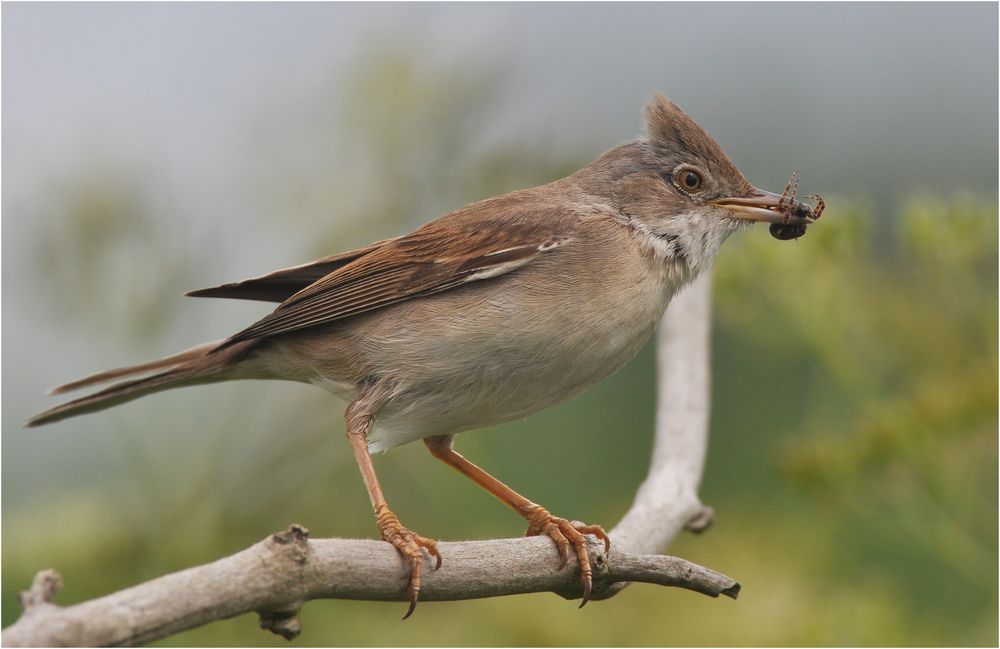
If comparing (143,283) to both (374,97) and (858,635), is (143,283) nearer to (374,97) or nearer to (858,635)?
(374,97)

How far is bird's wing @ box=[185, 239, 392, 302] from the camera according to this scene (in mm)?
4117

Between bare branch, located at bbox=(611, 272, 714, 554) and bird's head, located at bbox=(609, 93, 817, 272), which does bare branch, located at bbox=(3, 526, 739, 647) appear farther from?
bird's head, located at bbox=(609, 93, 817, 272)

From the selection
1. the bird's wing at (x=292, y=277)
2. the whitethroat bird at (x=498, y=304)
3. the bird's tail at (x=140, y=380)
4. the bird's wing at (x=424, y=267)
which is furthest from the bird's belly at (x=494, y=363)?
the bird's tail at (x=140, y=380)

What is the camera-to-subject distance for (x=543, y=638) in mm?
3775

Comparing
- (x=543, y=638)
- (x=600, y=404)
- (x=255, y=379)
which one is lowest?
(x=543, y=638)

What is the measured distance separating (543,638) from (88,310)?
212 centimetres

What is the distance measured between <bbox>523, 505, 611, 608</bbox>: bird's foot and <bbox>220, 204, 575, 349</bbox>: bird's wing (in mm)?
846

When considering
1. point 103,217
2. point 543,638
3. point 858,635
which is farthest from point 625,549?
point 103,217


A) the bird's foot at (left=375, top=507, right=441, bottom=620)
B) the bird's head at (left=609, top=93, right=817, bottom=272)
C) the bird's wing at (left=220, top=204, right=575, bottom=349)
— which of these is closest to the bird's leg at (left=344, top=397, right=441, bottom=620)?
the bird's foot at (left=375, top=507, right=441, bottom=620)

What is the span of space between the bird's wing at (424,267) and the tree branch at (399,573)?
888mm

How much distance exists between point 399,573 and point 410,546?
0.24m

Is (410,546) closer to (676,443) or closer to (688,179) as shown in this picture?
(676,443)

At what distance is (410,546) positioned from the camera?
3074mm

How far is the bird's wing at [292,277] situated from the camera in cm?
412
